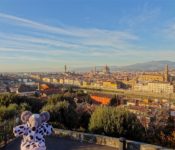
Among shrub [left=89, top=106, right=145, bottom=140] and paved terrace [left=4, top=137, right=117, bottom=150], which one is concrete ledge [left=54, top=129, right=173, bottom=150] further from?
shrub [left=89, top=106, right=145, bottom=140]

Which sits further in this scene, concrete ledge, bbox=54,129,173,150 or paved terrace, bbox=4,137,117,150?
paved terrace, bbox=4,137,117,150

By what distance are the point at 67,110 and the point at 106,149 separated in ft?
17.4

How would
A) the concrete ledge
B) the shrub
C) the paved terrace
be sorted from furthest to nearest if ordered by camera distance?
1. the shrub
2. the paved terrace
3. the concrete ledge

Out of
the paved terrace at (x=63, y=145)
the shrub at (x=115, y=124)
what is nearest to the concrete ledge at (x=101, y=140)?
the paved terrace at (x=63, y=145)

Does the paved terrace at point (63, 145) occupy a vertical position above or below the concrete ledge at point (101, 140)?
below

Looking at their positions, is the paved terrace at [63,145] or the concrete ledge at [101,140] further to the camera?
the paved terrace at [63,145]

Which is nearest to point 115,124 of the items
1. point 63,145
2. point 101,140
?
point 101,140

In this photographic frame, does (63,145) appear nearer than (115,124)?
Yes

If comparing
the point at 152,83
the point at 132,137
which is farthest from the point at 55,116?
the point at 152,83

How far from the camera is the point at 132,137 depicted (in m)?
9.59

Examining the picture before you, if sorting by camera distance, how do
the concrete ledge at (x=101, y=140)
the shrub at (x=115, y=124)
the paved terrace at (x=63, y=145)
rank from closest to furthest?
the concrete ledge at (x=101, y=140)
the paved terrace at (x=63, y=145)
the shrub at (x=115, y=124)

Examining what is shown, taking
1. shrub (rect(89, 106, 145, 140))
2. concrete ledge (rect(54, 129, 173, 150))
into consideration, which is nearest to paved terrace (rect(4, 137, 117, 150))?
concrete ledge (rect(54, 129, 173, 150))

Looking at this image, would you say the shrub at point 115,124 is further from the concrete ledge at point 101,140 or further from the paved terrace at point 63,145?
the paved terrace at point 63,145

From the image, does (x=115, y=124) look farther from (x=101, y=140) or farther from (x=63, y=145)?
(x=63, y=145)
